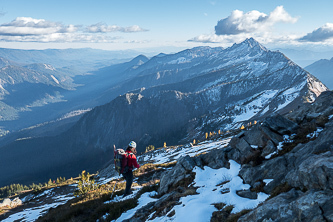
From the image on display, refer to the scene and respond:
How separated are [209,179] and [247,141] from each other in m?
6.32

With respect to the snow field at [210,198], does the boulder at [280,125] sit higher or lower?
higher

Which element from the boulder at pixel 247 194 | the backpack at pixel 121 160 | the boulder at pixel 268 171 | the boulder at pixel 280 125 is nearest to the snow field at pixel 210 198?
the boulder at pixel 247 194

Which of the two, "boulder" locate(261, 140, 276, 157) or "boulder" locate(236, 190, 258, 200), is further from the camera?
"boulder" locate(261, 140, 276, 157)

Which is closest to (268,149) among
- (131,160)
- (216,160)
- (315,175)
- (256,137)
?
(256,137)

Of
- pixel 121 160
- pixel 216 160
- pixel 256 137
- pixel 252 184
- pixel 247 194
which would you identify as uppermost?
pixel 256 137

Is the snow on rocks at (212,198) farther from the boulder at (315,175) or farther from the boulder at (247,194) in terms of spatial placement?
the boulder at (315,175)

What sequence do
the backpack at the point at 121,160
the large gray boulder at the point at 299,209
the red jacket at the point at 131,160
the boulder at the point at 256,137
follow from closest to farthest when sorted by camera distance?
the large gray boulder at the point at 299,209 < the backpack at the point at 121,160 < the red jacket at the point at 131,160 < the boulder at the point at 256,137

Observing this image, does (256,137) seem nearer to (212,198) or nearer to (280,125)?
(280,125)

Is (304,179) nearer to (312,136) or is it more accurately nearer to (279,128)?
(312,136)

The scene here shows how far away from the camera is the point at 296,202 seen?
7.05 metres

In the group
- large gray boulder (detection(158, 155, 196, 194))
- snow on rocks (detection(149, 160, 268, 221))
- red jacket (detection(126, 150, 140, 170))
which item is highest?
red jacket (detection(126, 150, 140, 170))

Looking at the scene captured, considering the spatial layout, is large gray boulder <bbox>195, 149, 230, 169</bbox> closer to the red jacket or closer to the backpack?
the red jacket

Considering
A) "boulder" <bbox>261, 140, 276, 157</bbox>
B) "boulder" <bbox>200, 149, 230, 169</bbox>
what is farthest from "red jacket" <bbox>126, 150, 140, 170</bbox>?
"boulder" <bbox>261, 140, 276, 157</bbox>

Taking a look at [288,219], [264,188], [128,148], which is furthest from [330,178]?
[128,148]
